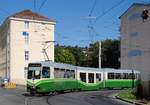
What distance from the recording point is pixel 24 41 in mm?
82688

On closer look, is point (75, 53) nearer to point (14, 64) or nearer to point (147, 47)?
point (14, 64)

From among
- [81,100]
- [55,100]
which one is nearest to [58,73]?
[81,100]

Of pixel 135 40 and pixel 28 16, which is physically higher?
pixel 28 16

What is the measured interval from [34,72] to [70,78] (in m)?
7.05

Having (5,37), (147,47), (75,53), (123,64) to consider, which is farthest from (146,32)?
(75,53)

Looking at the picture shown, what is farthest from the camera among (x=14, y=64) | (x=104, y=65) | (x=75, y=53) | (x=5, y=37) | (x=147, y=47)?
(x=75, y=53)

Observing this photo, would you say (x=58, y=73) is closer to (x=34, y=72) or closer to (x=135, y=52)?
(x=34, y=72)

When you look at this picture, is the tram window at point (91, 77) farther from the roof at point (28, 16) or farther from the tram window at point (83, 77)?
the roof at point (28, 16)

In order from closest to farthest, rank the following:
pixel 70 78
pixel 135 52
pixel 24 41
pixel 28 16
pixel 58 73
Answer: pixel 58 73 → pixel 70 78 → pixel 135 52 → pixel 24 41 → pixel 28 16

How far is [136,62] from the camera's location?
70.3 m

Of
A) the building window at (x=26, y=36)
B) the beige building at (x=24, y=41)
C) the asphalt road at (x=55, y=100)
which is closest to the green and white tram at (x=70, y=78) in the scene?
the asphalt road at (x=55, y=100)

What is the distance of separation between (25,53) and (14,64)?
3248 mm

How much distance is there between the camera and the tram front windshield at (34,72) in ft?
119

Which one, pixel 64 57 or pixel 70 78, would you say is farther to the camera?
pixel 64 57
